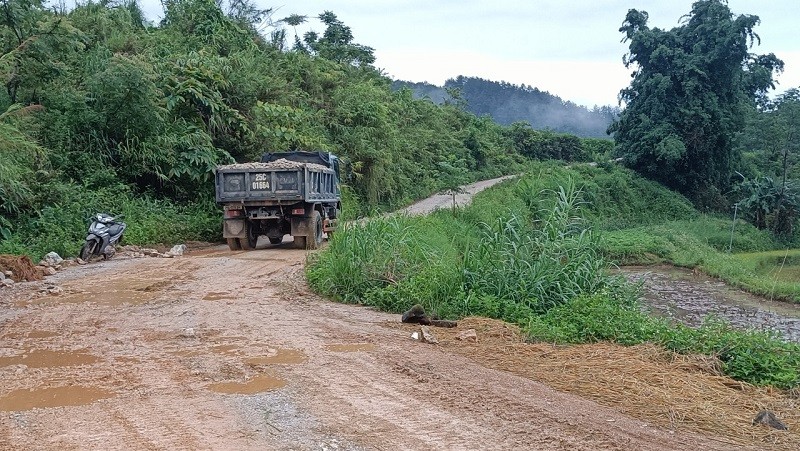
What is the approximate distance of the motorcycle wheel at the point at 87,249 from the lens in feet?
42.7

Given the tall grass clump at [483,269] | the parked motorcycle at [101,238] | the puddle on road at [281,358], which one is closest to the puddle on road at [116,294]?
the tall grass clump at [483,269]

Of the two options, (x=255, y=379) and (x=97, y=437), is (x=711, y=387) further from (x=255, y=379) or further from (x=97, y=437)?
(x=97, y=437)

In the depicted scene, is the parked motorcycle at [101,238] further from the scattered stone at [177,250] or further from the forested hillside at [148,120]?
the scattered stone at [177,250]

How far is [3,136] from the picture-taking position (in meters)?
11.5

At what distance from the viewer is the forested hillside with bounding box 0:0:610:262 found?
14.7 metres

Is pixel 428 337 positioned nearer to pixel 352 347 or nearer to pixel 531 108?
pixel 352 347

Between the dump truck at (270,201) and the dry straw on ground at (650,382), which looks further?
the dump truck at (270,201)

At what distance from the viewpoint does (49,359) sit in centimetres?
622

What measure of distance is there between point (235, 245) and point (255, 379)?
1000 centimetres

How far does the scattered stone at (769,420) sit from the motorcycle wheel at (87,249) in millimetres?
11841

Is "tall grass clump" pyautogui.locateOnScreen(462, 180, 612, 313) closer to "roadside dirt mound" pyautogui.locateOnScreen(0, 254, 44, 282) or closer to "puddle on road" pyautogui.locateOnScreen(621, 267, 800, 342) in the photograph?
"puddle on road" pyautogui.locateOnScreen(621, 267, 800, 342)

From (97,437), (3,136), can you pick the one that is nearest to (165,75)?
(3,136)

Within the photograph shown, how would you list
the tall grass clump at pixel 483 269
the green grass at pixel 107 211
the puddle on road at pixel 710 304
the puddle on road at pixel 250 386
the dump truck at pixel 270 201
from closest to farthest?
the puddle on road at pixel 250 386 → the tall grass clump at pixel 483 269 → the green grass at pixel 107 211 → the puddle on road at pixel 710 304 → the dump truck at pixel 270 201

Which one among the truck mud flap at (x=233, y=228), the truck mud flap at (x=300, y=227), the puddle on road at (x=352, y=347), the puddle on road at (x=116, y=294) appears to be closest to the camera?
the puddle on road at (x=352, y=347)
